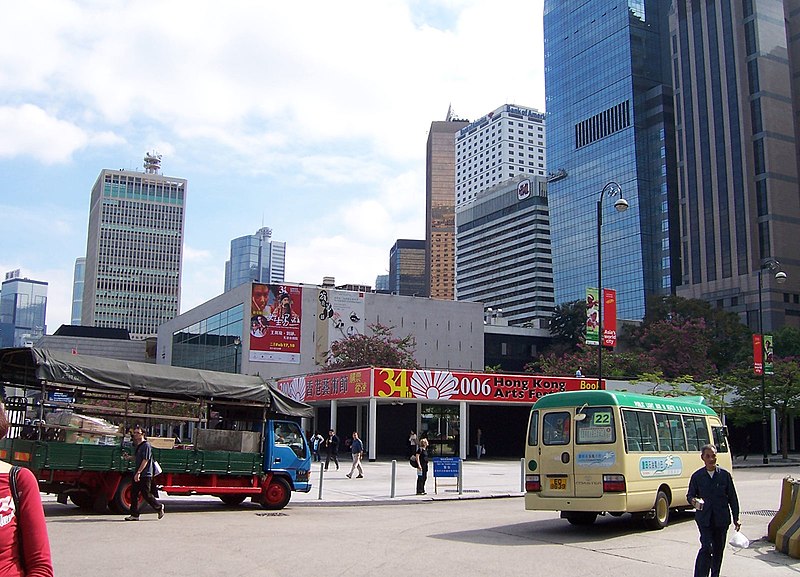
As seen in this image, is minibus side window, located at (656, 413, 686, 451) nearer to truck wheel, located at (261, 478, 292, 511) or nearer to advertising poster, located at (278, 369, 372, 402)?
truck wheel, located at (261, 478, 292, 511)

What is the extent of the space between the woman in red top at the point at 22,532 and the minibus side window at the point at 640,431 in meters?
12.3

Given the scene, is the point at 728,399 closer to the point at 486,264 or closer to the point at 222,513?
the point at 222,513

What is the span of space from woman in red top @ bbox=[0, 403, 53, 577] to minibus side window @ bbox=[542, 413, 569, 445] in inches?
485

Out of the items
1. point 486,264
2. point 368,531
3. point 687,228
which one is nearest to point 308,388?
point 368,531

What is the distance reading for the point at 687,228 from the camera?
396 feet

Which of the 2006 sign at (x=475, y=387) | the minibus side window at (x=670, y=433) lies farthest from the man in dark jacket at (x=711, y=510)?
the 2006 sign at (x=475, y=387)

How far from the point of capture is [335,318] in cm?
6762

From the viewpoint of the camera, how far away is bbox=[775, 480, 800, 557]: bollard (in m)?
12.1

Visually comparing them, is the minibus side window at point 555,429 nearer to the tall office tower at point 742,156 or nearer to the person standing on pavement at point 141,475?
the person standing on pavement at point 141,475

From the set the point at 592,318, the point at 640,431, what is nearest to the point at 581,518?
the point at 640,431

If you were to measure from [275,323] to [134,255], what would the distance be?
133561mm

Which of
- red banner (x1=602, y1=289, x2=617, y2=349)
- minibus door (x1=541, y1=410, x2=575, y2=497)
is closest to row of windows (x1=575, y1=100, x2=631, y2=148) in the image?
red banner (x1=602, y1=289, x2=617, y2=349)

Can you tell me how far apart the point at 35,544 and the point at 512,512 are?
1657 centimetres

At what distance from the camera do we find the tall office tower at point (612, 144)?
473 feet
